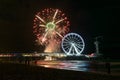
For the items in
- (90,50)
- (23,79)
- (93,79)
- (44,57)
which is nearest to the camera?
(93,79)

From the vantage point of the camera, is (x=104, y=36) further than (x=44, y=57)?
Yes

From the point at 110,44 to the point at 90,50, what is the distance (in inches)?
921

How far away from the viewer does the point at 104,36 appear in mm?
178500

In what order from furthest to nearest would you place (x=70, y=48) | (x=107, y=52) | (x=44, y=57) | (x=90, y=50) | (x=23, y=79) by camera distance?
(x=107, y=52) → (x=90, y=50) → (x=70, y=48) → (x=44, y=57) → (x=23, y=79)

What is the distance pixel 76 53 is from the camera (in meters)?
127

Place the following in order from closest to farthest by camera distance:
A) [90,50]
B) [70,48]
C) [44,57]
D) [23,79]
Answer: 1. [23,79]
2. [44,57]
3. [70,48]
4. [90,50]

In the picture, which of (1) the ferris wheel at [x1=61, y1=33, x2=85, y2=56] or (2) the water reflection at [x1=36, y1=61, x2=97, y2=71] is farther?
(1) the ferris wheel at [x1=61, y1=33, x2=85, y2=56]

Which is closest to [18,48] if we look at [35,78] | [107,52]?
[107,52]

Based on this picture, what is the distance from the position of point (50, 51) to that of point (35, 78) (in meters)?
83.4

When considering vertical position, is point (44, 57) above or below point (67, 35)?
below

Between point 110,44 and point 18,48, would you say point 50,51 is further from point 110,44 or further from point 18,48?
point 110,44

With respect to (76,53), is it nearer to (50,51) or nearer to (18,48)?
(50,51)

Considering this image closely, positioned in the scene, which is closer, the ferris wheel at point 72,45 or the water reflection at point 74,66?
the water reflection at point 74,66

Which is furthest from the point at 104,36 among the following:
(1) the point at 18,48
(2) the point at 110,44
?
(1) the point at 18,48
